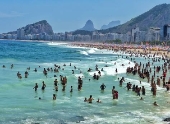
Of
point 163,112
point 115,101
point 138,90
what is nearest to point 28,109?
point 115,101

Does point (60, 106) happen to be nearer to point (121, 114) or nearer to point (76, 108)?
point (76, 108)

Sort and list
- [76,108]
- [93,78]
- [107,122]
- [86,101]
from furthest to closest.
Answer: [93,78], [86,101], [76,108], [107,122]

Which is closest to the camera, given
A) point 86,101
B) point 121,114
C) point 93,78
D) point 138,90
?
point 121,114

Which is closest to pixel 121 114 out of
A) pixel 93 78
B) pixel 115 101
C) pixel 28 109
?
pixel 115 101

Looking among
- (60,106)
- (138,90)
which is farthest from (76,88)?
(60,106)

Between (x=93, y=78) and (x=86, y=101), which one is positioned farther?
(x=93, y=78)

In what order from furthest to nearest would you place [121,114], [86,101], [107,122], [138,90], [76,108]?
1. [138,90]
2. [86,101]
3. [76,108]
4. [121,114]
5. [107,122]

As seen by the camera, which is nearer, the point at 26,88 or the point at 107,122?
the point at 107,122

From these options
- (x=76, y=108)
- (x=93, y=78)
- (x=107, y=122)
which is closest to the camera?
(x=107, y=122)

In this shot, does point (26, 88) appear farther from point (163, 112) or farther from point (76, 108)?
point (163, 112)
